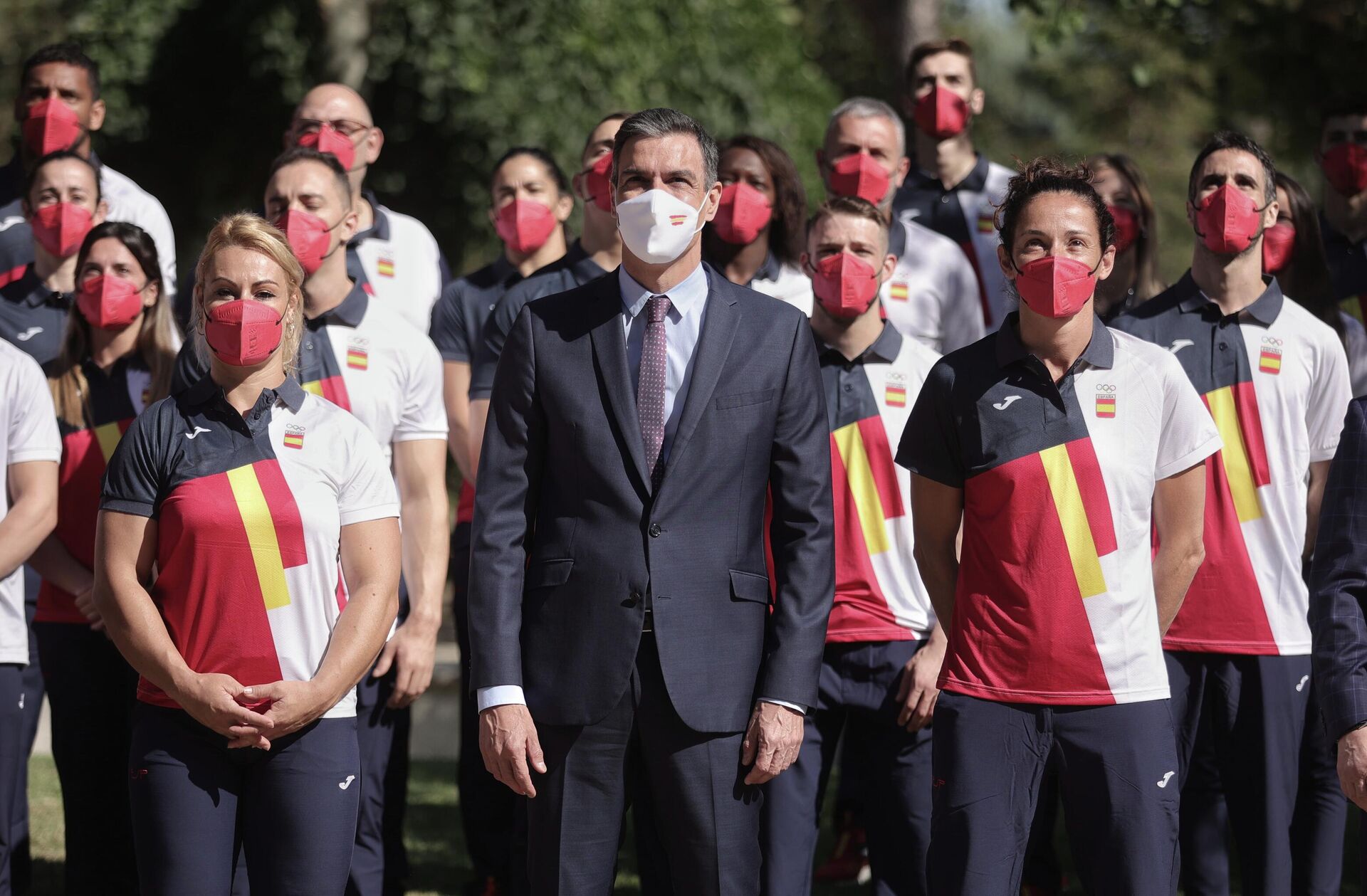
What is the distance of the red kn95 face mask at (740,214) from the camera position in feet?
19.4

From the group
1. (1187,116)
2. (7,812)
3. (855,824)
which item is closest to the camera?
(7,812)

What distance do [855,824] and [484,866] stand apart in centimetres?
174

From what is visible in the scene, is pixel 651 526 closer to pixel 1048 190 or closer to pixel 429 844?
pixel 1048 190

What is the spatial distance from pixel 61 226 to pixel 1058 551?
397cm

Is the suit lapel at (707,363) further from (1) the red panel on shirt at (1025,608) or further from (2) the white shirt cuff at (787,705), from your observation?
(1) the red panel on shirt at (1025,608)

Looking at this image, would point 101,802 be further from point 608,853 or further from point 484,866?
point 608,853

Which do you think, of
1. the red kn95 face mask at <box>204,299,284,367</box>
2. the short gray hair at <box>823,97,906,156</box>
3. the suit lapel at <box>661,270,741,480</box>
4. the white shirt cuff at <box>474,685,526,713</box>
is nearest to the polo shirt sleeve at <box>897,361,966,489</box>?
the suit lapel at <box>661,270,741,480</box>

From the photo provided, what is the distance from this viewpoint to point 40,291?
6.27 m

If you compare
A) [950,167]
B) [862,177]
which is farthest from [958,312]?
[950,167]

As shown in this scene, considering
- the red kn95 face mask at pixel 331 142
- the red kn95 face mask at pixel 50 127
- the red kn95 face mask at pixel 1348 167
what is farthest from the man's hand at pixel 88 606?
the red kn95 face mask at pixel 1348 167

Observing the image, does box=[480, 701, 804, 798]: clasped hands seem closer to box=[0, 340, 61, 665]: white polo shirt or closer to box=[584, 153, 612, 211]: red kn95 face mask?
box=[0, 340, 61, 665]: white polo shirt

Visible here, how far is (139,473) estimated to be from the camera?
419 cm

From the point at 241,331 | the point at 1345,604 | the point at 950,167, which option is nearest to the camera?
the point at 1345,604

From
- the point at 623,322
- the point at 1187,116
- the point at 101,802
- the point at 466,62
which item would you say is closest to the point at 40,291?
the point at 101,802
